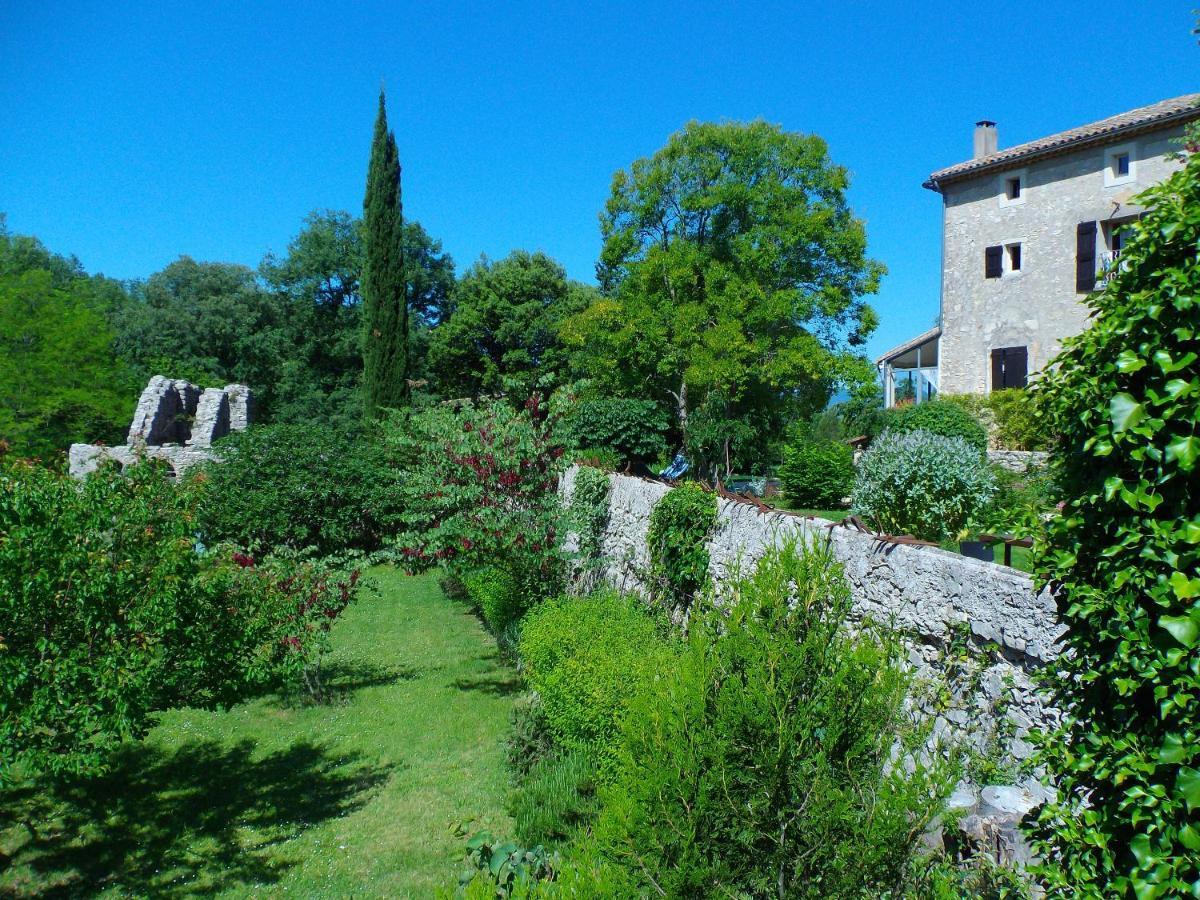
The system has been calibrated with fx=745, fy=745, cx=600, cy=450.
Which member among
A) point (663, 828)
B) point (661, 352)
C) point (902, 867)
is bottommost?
point (902, 867)

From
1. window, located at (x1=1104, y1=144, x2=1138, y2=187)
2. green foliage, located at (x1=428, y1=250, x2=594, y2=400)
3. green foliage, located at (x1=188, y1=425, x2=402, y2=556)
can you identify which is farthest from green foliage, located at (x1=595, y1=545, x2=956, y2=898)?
green foliage, located at (x1=428, y1=250, x2=594, y2=400)

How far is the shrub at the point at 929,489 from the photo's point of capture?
9.16m

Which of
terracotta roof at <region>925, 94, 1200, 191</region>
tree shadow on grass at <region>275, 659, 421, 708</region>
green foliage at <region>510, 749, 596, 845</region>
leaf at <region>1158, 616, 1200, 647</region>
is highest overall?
terracotta roof at <region>925, 94, 1200, 191</region>

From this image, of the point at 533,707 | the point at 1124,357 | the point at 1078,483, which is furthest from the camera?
the point at 533,707

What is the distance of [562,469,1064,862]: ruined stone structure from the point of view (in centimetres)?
389

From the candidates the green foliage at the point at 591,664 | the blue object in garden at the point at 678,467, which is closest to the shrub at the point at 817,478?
the blue object in garden at the point at 678,467

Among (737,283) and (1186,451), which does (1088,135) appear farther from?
(1186,451)

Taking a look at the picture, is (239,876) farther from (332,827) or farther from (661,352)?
(661,352)

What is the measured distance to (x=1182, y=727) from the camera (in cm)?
195

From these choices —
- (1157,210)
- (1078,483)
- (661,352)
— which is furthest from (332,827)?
(661,352)

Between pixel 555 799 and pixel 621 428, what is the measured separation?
1332 centimetres

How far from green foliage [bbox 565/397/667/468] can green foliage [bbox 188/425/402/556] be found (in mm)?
4864

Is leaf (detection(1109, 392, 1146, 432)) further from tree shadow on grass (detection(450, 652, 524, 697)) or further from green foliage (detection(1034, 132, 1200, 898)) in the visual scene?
tree shadow on grass (detection(450, 652, 524, 697))

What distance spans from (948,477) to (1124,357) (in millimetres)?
7594
